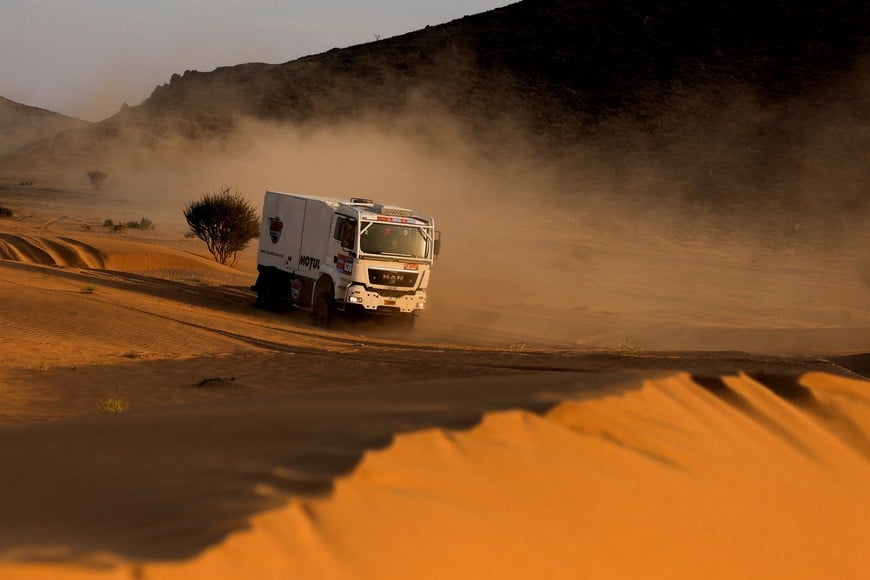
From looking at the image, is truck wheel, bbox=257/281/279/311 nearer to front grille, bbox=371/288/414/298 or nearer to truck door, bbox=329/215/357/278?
truck door, bbox=329/215/357/278

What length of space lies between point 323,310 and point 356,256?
166cm

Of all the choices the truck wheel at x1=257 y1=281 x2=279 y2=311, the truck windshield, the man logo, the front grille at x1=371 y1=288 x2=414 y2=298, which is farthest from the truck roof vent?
the truck wheel at x1=257 y1=281 x2=279 y2=311

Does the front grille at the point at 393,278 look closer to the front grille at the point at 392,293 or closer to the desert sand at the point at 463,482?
the front grille at the point at 392,293

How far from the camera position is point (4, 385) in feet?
41.9

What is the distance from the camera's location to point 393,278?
2241cm

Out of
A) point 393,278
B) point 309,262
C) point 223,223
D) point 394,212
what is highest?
point 394,212

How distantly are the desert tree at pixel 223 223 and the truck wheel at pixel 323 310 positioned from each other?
12080mm

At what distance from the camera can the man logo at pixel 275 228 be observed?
80.6ft

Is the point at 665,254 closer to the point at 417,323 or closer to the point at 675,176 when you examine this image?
the point at 675,176

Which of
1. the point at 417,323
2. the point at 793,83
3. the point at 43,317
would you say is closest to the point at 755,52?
the point at 793,83

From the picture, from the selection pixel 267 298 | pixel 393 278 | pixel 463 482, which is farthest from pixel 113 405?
pixel 267 298

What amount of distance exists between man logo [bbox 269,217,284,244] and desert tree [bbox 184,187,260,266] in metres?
9.58

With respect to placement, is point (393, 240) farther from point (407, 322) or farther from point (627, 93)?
point (627, 93)

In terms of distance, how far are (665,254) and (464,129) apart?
31.1 metres
